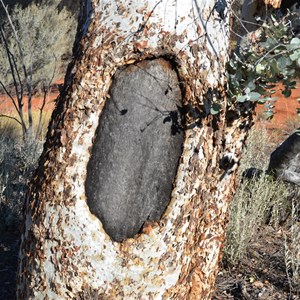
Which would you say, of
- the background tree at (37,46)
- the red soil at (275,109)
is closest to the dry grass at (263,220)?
the red soil at (275,109)

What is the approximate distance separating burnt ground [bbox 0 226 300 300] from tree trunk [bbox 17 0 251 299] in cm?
151

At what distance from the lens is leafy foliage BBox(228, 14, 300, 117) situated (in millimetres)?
2547

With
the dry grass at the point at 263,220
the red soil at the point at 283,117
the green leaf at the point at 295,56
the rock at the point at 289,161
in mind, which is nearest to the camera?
the green leaf at the point at 295,56

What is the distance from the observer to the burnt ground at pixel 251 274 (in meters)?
4.25

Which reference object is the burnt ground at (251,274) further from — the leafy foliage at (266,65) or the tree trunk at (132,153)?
the leafy foliage at (266,65)

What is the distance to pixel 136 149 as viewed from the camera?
108 inches

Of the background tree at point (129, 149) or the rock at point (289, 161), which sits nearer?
the background tree at point (129, 149)

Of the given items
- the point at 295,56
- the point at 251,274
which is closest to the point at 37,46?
the point at 251,274

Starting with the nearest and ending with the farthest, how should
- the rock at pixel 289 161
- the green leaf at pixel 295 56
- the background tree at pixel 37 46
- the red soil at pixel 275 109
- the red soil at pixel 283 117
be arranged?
the green leaf at pixel 295 56
the rock at pixel 289 161
the red soil at pixel 275 109
the red soil at pixel 283 117
the background tree at pixel 37 46

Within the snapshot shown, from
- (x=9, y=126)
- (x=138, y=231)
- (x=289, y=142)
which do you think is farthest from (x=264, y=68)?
(x=9, y=126)

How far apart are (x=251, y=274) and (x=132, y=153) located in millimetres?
2121

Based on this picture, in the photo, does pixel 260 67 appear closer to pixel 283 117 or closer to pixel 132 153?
pixel 132 153

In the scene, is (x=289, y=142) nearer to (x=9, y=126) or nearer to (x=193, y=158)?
(x=193, y=158)

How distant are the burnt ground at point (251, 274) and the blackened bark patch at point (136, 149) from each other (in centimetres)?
162
